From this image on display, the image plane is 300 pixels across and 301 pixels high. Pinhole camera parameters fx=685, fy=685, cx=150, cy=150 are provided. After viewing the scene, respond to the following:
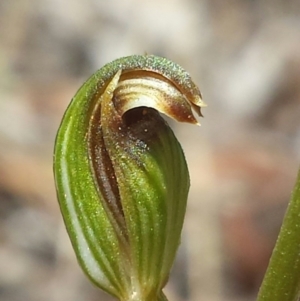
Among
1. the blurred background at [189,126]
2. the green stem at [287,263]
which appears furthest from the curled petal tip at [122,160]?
the blurred background at [189,126]

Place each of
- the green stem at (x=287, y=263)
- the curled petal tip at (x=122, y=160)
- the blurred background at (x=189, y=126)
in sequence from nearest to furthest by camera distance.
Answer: the green stem at (x=287, y=263), the curled petal tip at (x=122, y=160), the blurred background at (x=189, y=126)

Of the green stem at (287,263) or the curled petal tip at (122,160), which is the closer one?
the green stem at (287,263)

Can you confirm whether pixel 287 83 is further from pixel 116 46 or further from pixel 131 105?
pixel 131 105

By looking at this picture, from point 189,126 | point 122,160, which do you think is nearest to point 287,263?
point 122,160

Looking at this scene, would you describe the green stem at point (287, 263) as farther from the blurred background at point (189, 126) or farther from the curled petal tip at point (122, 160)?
the blurred background at point (189, 126)

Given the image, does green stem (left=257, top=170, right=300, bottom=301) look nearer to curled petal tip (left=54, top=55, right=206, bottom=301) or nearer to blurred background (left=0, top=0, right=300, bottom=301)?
curled petal tip (left=54, top=55, right=206, bottom=301)

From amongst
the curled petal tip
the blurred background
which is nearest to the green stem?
the curled petal tip
